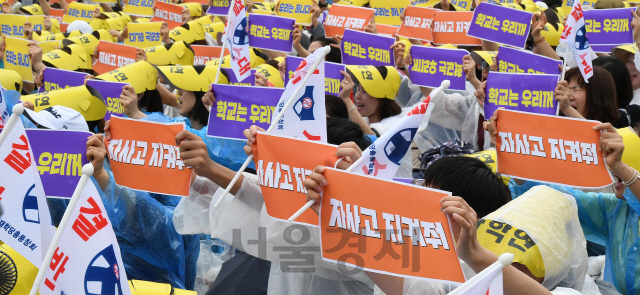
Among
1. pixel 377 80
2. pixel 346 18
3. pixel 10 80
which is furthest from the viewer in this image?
pixel 346 18

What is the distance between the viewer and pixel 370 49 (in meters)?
6.09

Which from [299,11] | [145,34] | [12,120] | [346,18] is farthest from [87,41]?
[12,120]

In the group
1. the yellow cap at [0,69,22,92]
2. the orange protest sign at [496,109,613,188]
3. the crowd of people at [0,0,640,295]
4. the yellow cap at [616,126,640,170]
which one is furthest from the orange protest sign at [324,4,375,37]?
the yellow cap at [616,126,640,170]

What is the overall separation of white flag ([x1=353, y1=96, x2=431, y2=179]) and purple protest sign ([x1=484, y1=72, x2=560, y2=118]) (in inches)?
77.7

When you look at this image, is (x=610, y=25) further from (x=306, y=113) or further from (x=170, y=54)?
(x=306, y=113)

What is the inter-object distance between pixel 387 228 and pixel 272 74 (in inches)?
147

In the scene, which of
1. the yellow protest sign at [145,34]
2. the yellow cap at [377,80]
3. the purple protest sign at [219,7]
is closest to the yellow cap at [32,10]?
the yellow protest sign at [145,34]

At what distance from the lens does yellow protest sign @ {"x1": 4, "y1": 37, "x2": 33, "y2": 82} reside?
6617 mm

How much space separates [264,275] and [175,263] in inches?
28.1

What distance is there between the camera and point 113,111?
502cm

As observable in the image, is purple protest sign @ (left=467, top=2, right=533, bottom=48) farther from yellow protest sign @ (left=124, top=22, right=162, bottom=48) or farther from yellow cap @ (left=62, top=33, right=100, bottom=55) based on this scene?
yellow cap @ (left=62, top=33, right=100, bottom=55)

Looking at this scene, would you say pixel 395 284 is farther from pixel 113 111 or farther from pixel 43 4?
pixel 43 4

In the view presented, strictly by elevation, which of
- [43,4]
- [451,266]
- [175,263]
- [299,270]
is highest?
[451,266]

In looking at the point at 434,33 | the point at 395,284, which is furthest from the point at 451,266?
the point at 434,33
